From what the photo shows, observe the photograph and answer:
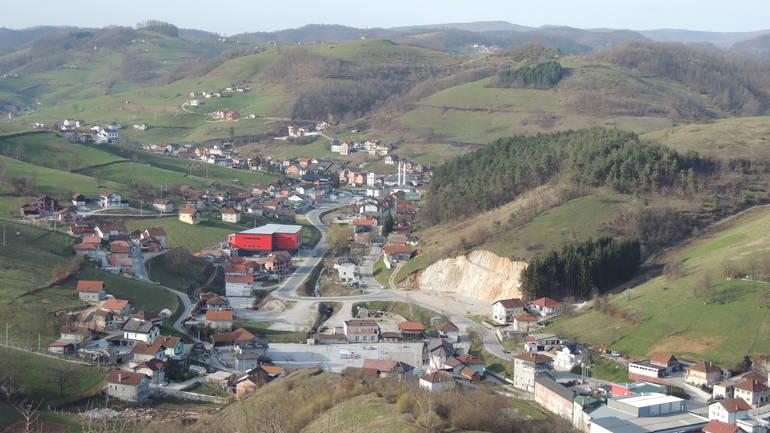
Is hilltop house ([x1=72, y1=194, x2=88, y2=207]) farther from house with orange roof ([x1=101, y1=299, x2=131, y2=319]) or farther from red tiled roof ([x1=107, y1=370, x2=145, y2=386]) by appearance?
red tiled roof ([x1=107, y1=370, x2=145, y2=386])

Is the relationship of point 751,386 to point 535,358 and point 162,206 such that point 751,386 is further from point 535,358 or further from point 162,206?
point 162,206

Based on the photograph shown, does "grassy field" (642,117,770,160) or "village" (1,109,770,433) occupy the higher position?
"grassy field" (642,117,770,160)

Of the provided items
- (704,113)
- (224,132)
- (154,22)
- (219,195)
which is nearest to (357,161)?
(224,132)

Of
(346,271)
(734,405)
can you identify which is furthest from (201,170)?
(734,405)

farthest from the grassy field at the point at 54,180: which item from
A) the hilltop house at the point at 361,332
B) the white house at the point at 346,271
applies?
the hilltop house at the point at 361,332

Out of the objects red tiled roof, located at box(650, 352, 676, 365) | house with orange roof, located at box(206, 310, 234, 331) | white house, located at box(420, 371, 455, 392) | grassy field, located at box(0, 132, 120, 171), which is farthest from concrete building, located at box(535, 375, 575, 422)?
grassy field, located at box(0, 132, 120, 171)

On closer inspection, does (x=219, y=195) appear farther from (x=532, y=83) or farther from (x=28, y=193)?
(x=532, y=83)
